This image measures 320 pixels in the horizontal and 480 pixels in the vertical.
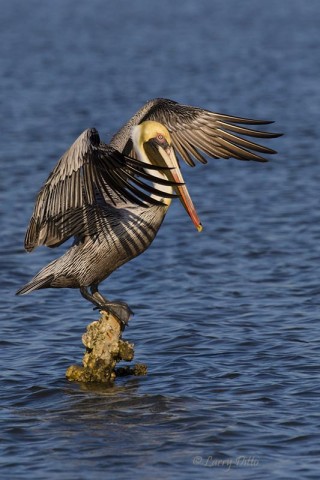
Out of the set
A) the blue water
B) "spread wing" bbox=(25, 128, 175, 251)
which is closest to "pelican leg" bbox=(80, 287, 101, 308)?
"spread wing" bbox=(25, 128, 175, 251)

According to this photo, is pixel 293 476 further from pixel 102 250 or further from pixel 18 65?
pixel 18 65

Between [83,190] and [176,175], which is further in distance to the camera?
[176,175]

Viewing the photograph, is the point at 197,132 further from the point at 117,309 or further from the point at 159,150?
the point at 117,309

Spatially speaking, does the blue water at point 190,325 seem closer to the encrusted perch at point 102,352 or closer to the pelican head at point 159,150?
the encrusted perch at point 102,352

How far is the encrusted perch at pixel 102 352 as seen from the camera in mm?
7438

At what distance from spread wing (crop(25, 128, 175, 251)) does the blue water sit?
109 centimetres

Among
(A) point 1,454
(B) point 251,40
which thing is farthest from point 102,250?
(B) point 251,40

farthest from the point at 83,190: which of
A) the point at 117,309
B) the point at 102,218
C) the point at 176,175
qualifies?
the point at 117,309

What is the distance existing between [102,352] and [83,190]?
118 cm

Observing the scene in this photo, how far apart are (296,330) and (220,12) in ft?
121

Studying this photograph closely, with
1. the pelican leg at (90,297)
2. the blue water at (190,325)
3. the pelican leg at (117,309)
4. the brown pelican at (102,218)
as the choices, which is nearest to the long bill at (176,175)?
the brown pelican at (102,218)

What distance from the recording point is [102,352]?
24.6ft

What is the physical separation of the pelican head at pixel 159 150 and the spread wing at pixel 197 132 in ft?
1.02

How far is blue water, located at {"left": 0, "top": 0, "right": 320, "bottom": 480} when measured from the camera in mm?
6457
